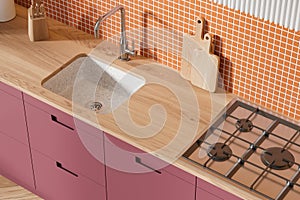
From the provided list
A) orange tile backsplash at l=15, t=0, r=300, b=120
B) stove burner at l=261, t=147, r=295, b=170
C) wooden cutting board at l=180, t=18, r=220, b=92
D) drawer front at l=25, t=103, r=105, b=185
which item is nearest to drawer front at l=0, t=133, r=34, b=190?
drawer front at l=25, t=103, r=105, b=185

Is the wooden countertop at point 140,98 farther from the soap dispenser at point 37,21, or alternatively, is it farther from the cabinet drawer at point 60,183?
the cabinet drawer at point 60,183

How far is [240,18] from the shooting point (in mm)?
3441

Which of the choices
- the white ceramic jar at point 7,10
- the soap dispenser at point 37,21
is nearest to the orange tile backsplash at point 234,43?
the soap dispenser at point 37,21

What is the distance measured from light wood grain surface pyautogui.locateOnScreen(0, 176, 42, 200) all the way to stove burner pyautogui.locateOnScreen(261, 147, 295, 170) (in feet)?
5.23

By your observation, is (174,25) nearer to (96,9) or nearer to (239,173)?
(96,9)

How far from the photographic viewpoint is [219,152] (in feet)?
11.0

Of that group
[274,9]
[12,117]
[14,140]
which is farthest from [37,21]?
[274,9]

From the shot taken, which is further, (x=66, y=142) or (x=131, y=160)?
(x=66, y=142)

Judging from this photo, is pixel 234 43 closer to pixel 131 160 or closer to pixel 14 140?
pixel 131 160

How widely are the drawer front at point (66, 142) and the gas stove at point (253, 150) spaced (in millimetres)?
584

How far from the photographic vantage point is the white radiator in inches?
123

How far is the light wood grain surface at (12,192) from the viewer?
4.32m

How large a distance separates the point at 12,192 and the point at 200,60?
1530 mm

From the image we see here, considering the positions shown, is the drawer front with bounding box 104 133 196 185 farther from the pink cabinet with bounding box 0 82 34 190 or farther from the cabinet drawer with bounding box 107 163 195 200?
the pink cabinet with bounding box 0 82 34 190
